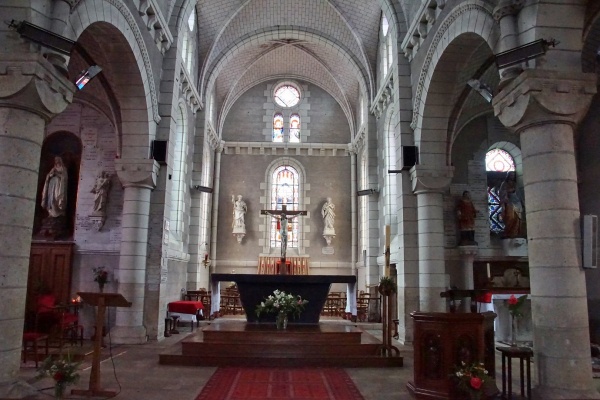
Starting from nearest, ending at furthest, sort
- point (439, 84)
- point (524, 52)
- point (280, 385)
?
point (524, 52) → point (280, 385) → point (439, 84)

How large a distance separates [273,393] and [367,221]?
11359 mm

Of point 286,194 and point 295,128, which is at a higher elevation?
point 295,128

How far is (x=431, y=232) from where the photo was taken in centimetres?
996

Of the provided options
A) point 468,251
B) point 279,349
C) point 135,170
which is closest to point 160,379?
point 279,349

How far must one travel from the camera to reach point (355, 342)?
326 inches

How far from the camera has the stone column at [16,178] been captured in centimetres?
514

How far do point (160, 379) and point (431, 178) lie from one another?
657cm

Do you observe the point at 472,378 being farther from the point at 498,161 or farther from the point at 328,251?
the point at 328,251

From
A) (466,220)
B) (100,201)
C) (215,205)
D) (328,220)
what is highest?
(215,205)

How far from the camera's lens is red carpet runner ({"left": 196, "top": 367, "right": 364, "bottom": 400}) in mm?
5625

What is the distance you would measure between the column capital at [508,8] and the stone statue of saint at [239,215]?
14.6 meters

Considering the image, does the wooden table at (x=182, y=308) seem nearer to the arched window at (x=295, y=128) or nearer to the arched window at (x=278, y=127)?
the arched window at (x=278, y=127)

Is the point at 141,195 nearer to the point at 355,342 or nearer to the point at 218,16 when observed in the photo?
the point at 355,342

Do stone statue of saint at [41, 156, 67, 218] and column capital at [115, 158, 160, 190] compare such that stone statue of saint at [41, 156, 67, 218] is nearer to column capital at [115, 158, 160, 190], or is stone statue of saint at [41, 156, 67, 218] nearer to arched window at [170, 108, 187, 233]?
column capital at [115, 158, 160, 190]
